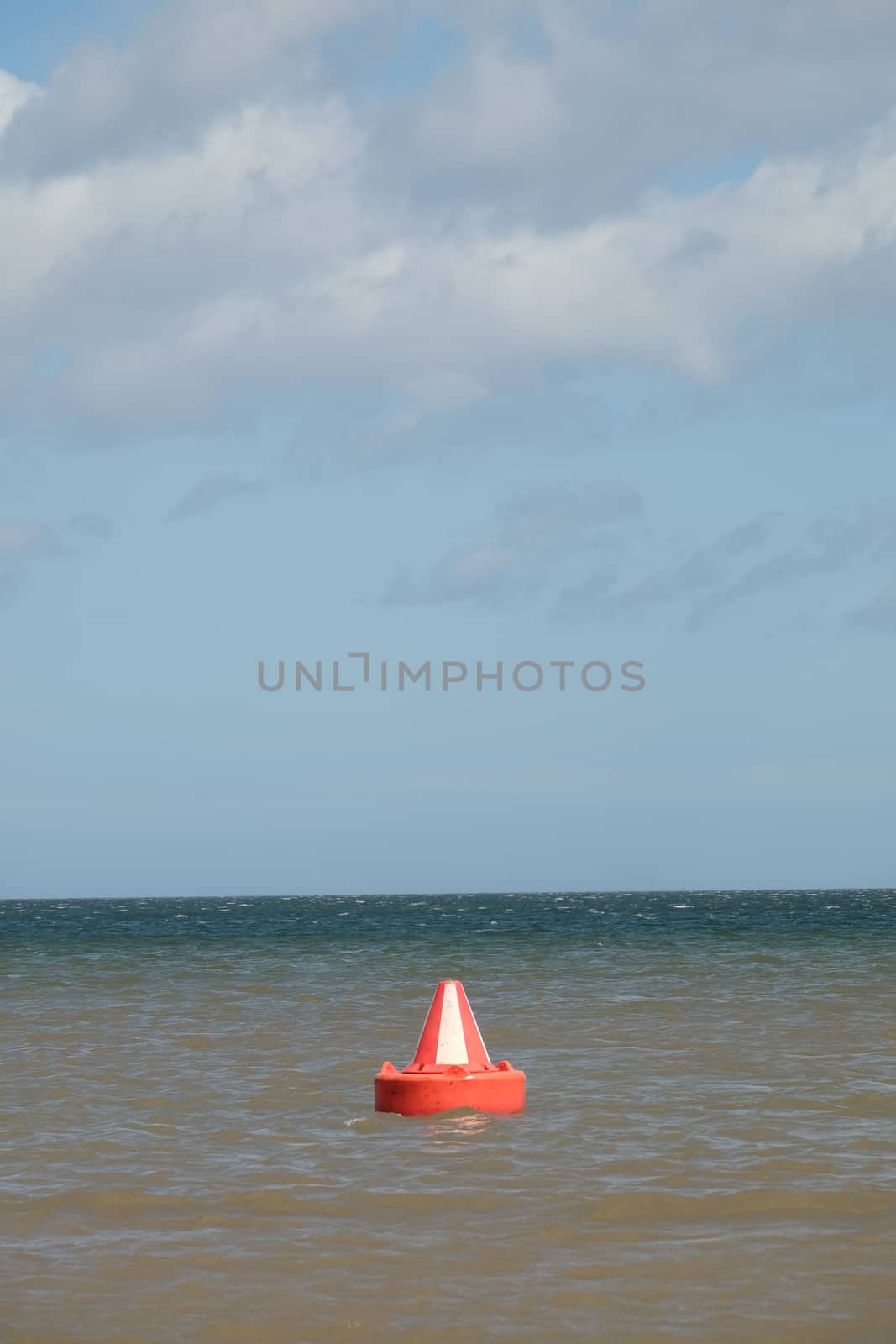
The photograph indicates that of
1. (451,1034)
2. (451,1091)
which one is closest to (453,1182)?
(451,1091)

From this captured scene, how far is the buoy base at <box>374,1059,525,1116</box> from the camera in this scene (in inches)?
368

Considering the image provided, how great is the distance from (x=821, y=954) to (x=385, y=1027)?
58.3 ft

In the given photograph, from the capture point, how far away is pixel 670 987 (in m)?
20.8

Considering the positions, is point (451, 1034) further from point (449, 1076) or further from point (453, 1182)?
point (453, 1182)

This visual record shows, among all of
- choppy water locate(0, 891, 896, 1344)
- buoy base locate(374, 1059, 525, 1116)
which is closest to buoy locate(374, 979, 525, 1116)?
buoy base locate(374, 1059, 525, 1116)

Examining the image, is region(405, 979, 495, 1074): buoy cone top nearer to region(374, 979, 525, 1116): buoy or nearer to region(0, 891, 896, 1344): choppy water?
region(374, 979, 525, 1116): buoy

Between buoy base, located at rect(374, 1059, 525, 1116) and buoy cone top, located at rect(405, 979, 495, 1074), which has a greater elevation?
buoy cone top, located at rect(405, 979, 495, 1074)

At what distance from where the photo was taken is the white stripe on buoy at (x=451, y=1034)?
9.44 m

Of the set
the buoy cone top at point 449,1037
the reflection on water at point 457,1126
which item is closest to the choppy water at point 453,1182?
the reflection on water at point 457,1126

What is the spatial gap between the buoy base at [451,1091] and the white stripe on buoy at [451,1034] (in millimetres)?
100

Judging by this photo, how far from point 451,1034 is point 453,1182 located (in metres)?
1.96

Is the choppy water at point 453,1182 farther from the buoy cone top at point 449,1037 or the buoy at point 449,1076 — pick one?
the buoy cone top at point 449,1037

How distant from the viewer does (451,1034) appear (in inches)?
373

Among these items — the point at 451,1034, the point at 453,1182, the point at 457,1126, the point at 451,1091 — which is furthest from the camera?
→ the point at 451,1034
